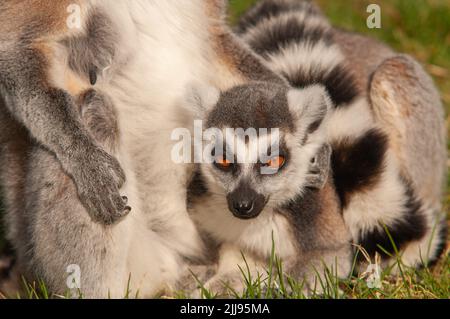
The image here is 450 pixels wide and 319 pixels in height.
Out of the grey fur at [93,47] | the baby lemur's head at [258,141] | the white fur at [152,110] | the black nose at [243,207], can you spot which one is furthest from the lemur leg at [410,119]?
the grey fur at [93,47]

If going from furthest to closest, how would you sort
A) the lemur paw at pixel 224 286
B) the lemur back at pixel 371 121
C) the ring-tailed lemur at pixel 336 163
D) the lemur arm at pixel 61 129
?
1. the lemur back at pixel 371 121
2. the lemur paw at pixel 224 286
3. the ring-tailed lemur at pixel 336 163
4. the lemur arm at pixel 61 129

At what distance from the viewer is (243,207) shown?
392 centimetres

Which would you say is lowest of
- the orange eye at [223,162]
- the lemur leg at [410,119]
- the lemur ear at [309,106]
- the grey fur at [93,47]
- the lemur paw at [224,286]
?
the lemur paw at [224,286]

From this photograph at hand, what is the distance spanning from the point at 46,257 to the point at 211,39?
1.58 meters

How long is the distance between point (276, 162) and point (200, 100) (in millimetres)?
542

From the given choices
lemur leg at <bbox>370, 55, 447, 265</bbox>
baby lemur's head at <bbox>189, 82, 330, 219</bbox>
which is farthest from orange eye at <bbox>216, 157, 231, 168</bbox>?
lemur leg at <bbox>370, 55, 447, 265</bbox>

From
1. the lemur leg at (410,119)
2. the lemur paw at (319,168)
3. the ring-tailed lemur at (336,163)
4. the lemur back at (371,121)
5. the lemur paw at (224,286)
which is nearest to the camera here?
the ring-tailed lemur at (336,163)

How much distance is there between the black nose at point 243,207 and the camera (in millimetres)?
3920

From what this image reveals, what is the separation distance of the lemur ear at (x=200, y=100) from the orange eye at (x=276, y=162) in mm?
462

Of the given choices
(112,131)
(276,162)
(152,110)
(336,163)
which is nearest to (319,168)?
(336,163)

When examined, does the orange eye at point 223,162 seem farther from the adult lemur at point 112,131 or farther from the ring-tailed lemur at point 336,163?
the adult lemur at point 112,131

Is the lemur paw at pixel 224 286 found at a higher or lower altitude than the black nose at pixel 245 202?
lower

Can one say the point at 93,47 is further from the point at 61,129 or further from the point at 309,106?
the point at 309,106

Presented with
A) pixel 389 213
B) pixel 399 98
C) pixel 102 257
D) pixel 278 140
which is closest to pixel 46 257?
pixel 102 257
